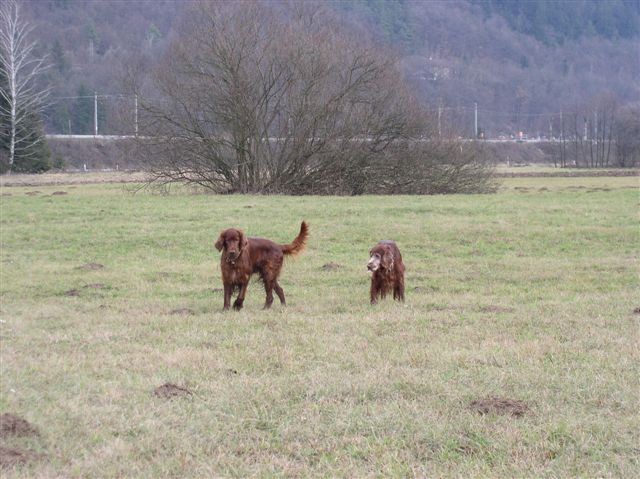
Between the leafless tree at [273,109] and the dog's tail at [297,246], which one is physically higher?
the leafless tree at [273,109]

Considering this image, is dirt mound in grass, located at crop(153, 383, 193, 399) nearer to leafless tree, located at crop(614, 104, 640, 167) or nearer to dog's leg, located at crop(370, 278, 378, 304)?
dog's leg, located at crop(370, 278, 378, 304)

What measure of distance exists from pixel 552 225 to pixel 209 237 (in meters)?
8.16

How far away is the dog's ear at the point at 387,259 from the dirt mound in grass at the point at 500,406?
15.0 ft

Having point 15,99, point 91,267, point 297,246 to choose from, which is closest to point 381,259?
point 297,246

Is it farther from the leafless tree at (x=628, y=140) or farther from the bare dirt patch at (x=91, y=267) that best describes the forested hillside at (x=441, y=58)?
the bare dirt patch at (x=91, y=267)

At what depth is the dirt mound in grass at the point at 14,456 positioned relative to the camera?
509cm

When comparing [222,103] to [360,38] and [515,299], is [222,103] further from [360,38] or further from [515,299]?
[515,299]

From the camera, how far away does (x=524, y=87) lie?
160250mm

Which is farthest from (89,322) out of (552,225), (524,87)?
(524,87)

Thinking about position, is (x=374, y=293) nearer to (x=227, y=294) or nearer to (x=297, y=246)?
(x=297, y=246)

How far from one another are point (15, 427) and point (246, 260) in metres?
5.29

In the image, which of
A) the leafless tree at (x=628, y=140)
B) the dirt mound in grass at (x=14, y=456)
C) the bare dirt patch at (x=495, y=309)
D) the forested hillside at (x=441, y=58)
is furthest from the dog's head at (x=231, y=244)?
the leafless tree at (x=628, y=140)

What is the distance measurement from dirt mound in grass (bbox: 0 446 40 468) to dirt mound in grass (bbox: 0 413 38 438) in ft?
0.95

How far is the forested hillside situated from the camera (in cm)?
10075
